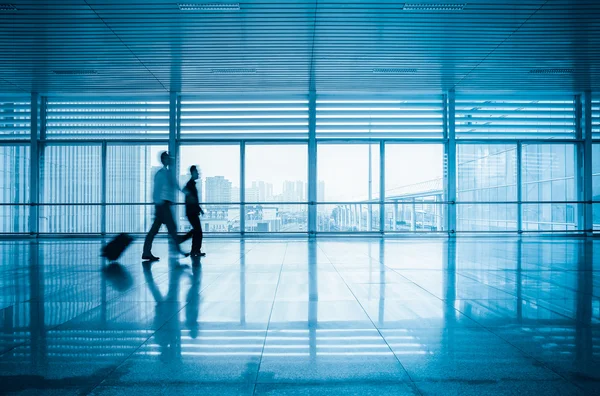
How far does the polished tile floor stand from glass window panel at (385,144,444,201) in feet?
26.7

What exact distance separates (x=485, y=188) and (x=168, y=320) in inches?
501

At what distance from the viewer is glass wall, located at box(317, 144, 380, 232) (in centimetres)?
1347

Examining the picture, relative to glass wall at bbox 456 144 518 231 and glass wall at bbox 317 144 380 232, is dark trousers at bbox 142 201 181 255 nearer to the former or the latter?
glass wall at bbox 317 144 380 232

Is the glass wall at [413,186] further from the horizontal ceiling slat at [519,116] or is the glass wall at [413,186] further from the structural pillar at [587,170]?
the structural pillar at [587,170]

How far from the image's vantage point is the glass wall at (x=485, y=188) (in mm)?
13695

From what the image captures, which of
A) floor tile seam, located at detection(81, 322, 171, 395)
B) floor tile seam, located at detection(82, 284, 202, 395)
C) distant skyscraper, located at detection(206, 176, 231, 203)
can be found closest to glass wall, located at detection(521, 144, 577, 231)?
distant skyscraper, located at detection(206, 176, 231, 203)

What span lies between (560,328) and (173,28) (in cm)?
869

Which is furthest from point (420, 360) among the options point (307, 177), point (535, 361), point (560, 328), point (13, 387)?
point (307, 177)

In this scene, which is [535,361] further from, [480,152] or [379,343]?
[480,152]

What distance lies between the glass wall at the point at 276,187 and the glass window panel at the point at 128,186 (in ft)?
9.98

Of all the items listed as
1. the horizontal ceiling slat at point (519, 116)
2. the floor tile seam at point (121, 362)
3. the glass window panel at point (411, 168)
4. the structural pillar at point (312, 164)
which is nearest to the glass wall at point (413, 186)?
the glass window panel at point (411, 168)

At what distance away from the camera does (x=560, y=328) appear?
10.0 ft

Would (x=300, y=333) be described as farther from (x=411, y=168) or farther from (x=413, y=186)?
(x=411, y=168)

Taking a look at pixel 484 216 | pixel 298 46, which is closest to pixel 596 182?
pixel 484 216
